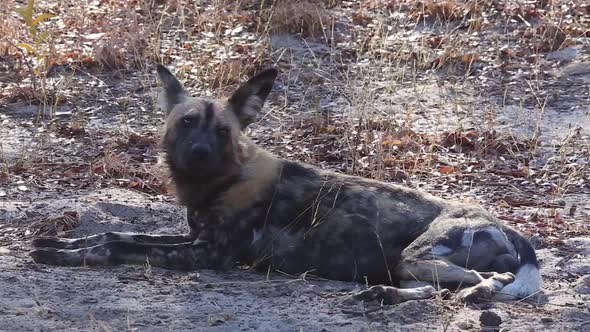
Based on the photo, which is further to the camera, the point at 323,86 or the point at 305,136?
the point at 323,86

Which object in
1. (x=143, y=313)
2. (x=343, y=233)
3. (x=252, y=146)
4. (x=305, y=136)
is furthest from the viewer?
(x=305, y=136)

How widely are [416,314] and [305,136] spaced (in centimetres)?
318

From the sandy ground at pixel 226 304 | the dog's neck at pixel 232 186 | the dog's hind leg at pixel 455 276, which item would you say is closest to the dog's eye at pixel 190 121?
the dog's neck at pixel 232 186

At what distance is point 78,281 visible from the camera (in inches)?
173

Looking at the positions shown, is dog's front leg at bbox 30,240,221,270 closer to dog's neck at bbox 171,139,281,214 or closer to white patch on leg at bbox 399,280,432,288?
dog's neck at bbox 171,139,281,214

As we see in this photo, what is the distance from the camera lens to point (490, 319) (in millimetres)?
3930

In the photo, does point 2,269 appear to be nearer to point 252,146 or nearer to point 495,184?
point 252,146

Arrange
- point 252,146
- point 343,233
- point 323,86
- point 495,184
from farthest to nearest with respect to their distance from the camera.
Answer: point 323,86
point 495,184
point 252,146
point 343,233

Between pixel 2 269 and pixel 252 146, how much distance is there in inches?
56.6

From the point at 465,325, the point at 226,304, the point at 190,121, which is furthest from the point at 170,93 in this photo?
the point at 465,325

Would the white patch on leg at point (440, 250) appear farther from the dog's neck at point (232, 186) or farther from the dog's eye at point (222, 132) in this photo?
the dog's eye at point (222, 132)

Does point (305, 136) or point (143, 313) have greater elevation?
point (143, 313)

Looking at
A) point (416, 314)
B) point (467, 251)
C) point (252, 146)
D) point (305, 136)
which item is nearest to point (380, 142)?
point (305, 136)

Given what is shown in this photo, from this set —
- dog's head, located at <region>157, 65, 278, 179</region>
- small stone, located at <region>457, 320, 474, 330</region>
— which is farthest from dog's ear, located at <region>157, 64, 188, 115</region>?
small stone, located at <region>457, 320, 474, 330</region>
